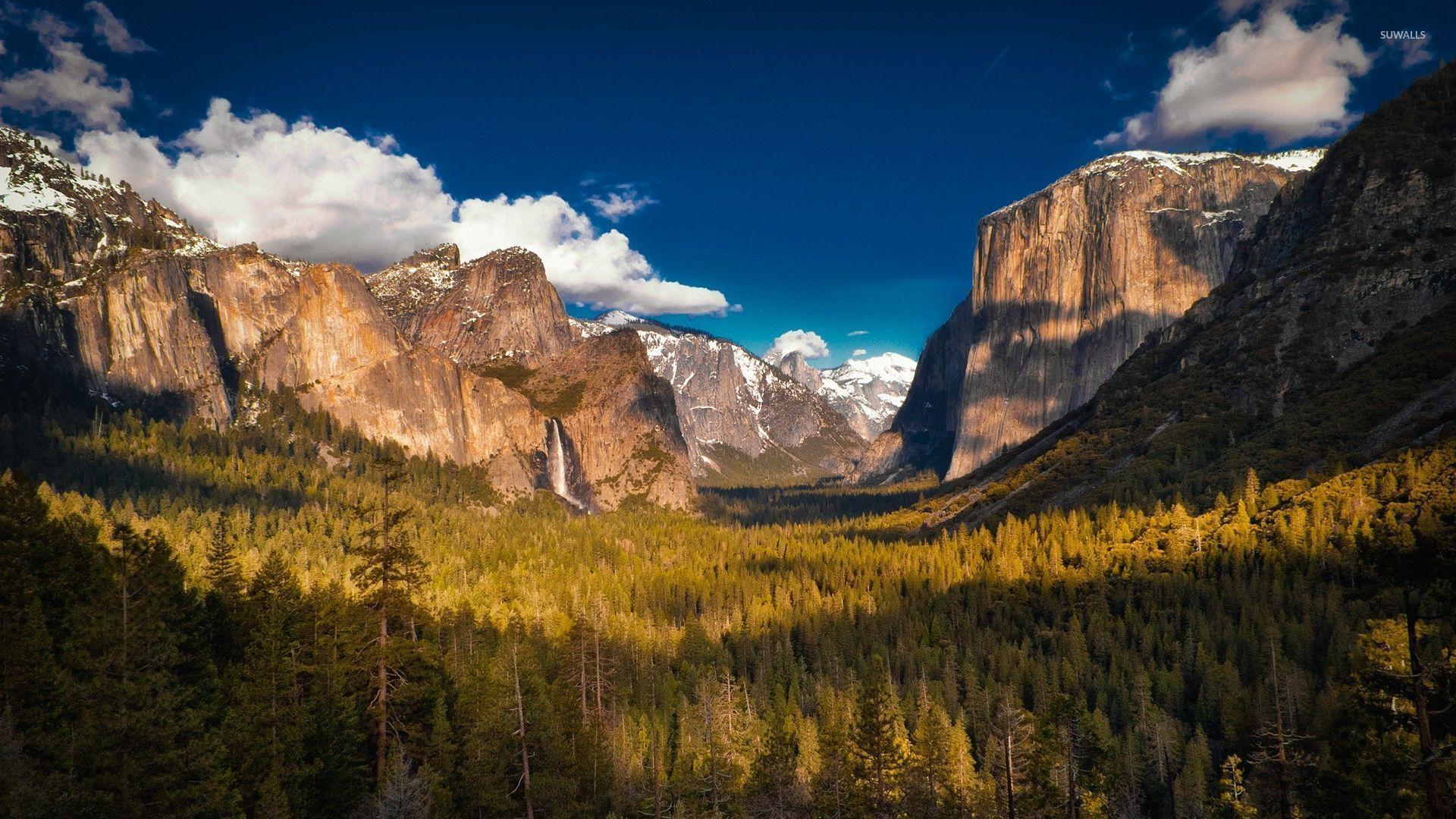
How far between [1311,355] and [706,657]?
101m

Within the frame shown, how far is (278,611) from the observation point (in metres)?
35.0

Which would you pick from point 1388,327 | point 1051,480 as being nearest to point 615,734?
point 1051,480

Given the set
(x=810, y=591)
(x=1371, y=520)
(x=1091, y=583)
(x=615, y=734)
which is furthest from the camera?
(x=810, y=591)

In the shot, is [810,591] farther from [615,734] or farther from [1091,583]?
[615,734]

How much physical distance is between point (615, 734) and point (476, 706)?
75.9 ft

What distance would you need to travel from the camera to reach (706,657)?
8581cm

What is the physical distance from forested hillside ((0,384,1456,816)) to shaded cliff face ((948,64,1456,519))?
42.0ft

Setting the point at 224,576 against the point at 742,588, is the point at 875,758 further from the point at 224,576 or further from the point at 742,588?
the point at 742,588

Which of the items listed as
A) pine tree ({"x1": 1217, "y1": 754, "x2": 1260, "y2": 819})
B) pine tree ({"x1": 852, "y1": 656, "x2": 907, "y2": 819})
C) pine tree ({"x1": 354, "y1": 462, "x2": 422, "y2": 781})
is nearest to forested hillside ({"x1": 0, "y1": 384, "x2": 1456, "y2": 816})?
pine tree ({"x1": 354, "y1": 462, "x2": 422, "y2": 781})

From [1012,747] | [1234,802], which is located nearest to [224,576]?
[1012,747]

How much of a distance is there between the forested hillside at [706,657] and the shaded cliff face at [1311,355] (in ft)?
42.0

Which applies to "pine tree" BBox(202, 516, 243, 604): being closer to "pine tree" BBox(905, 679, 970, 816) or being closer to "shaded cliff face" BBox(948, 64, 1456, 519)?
"pine tree" BBox(905, 679, 970, 816)

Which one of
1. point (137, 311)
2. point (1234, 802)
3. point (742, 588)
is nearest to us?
point (1234, 802)

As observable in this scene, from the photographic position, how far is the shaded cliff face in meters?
92.9
